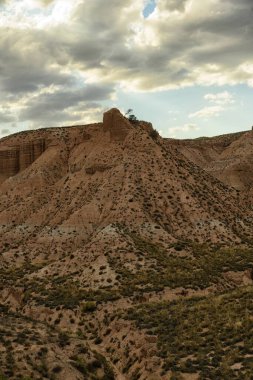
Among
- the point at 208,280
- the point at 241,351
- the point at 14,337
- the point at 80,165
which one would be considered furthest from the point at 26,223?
the point at 241,351

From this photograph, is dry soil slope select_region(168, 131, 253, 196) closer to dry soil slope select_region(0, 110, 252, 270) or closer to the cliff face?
dry soil slope select_region(0, 110, 252, 270)

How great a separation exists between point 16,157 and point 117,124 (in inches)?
1051

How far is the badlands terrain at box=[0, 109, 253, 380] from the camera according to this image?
3444 cm

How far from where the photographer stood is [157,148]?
84.0 meters

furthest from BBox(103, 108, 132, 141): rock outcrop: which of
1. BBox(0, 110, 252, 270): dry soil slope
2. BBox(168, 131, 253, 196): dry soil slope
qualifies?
BBox(168, 131, 253, 196): dry soil slope

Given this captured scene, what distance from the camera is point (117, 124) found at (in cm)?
8562

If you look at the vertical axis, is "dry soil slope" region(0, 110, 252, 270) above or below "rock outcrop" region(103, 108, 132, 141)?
below

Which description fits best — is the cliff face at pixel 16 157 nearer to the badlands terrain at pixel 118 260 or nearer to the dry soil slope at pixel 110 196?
the badlands terrain at pixel 118 260

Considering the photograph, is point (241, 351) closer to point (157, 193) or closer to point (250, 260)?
point (250, 260)

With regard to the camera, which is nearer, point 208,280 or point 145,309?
point 145,309

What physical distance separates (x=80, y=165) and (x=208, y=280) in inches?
1521

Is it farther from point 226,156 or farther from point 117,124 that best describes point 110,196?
point 226,156

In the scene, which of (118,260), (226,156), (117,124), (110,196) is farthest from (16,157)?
(226,156)

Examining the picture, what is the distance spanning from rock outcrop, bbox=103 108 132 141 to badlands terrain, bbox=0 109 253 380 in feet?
0.59
